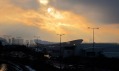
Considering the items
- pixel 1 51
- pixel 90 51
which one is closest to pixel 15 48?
pixel 1 51

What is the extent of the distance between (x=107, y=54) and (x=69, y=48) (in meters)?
31.6

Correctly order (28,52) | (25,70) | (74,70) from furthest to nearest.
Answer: (28,52) → (25,70) → (74,70)

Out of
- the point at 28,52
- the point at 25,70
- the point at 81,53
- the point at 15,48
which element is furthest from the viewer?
the point at 81,53

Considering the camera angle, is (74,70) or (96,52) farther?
(96,52)

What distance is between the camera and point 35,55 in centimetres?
13862

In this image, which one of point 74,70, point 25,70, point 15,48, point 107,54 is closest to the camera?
point 74,70

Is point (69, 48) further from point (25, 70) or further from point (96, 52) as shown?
point (25, 70)

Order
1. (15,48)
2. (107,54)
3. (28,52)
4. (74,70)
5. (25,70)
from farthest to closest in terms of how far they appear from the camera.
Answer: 1. (107,54)
2. (28,52)
3. (15,48)
4. (25,70)
5. (74,70)

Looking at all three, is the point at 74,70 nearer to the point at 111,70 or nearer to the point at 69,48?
the point at 111,70

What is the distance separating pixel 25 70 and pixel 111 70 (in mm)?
21097

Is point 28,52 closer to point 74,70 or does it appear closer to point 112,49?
point 112,49

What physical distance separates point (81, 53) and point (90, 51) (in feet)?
42.4

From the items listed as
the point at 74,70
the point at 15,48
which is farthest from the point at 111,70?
the point at 15,48

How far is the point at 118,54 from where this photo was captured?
497 feet
